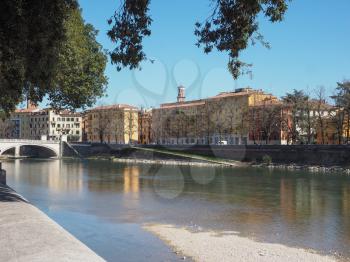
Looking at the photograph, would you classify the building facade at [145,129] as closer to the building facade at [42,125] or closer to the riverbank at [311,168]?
the building facade at [42,125]

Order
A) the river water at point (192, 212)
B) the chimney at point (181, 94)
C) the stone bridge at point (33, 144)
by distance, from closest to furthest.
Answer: the river water at point (192, 212), the stone bridge at point (33, 144), the chimney at point (181, 94)

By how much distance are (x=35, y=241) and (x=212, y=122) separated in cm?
9194

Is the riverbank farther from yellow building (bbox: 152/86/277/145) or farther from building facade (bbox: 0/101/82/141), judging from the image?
building facade (bbox: 0/101/82/141)

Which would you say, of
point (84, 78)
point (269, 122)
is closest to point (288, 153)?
point (269, 122)

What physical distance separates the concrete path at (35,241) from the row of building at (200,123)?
51.4 m

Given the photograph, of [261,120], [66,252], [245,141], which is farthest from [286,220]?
[245,141]

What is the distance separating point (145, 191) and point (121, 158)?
227ft

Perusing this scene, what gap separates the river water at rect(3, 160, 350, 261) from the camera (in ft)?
65.2

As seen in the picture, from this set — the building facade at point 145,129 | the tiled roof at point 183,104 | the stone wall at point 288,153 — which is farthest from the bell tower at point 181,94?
the stone wall at point 288,153

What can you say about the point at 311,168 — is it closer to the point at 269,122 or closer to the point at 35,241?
the point at 269,122

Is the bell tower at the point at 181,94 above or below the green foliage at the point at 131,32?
above

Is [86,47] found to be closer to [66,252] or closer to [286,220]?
[286,220]

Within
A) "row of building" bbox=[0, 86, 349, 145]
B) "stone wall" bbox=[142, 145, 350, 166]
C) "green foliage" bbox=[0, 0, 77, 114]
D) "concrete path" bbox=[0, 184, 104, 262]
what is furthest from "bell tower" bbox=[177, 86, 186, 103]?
"concrete path" bbox=[0, 184, 104, 262]

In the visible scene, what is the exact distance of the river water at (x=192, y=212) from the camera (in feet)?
65.2
